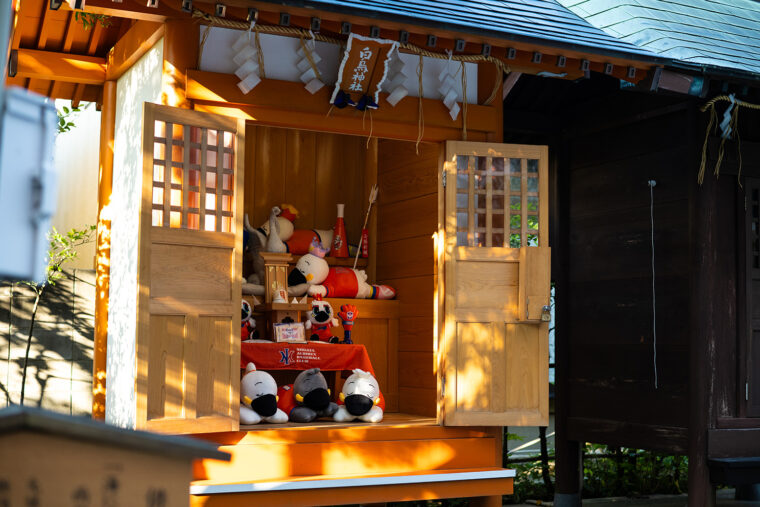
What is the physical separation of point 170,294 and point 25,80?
3.40 meters

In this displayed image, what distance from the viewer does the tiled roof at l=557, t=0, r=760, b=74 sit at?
6.59 m

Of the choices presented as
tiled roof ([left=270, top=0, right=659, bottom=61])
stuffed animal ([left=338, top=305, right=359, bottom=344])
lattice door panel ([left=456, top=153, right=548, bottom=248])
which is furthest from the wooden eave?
lattice door panel ([left=456, top=153, right=548, bottom=248])

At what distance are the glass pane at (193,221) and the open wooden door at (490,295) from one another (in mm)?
1638

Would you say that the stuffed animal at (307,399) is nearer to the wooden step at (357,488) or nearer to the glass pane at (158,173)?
the wooden step at (357,488)

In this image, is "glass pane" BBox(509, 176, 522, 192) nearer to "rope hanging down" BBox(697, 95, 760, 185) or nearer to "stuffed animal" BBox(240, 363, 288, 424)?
"rope hanging down" BBox(697, 95, 760, 185)

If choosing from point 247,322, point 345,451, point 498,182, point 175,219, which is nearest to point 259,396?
point 345,451

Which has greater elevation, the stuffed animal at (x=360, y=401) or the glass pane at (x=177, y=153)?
the glass pane at (x=177, y=153)

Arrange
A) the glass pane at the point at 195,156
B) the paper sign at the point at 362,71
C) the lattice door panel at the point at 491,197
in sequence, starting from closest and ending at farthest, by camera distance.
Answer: the glass pane at the point at 195,156, the paper sign at the point at 362,71, the lattice door panel at the point at 491,197

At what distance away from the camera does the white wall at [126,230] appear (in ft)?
20.2

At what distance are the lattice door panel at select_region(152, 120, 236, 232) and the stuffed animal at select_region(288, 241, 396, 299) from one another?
193cm

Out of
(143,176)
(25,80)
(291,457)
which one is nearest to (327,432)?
(291,457)

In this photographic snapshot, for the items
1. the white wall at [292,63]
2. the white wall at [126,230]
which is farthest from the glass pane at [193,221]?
the white wall at [292,63]

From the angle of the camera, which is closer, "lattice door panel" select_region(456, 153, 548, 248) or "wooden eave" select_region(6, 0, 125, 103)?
"lattice door panel" select_region(456, 153, 548, 248)

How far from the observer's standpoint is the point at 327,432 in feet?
19.9
